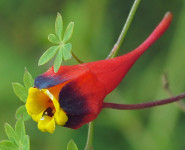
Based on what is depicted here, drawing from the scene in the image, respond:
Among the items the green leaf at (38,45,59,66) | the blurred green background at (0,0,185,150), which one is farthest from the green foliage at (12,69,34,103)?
the blurred green background at (0,0,185,150)

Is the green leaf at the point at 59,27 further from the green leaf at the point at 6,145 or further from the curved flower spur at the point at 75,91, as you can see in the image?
the green leaf at the point at 6,145

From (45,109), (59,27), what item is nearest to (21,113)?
(45,109)

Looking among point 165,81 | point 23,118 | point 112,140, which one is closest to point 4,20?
point 112,140

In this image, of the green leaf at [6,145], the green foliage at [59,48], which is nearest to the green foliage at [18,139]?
the green leaf at [6,145]

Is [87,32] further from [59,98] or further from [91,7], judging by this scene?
[59,98]

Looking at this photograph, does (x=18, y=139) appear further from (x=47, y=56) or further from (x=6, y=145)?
(x=47, y=56)

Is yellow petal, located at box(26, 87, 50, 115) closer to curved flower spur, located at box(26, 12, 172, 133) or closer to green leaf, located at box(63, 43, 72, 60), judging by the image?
curved flower spur, located at box(26, 12, 172, 133)
